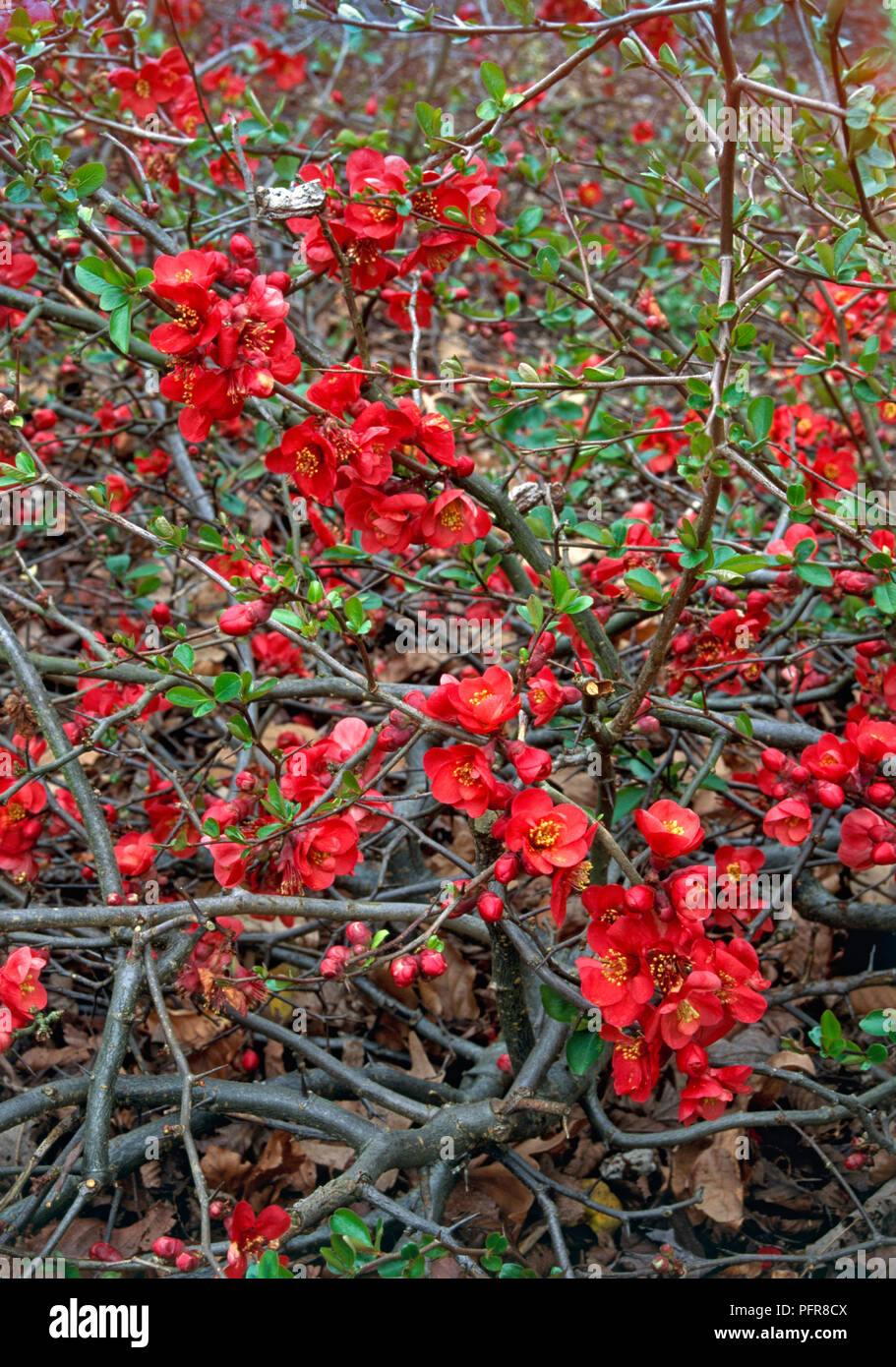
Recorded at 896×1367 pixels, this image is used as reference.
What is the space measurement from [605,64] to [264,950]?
24.9ft

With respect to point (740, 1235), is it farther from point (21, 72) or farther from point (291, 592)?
point (21, 72)

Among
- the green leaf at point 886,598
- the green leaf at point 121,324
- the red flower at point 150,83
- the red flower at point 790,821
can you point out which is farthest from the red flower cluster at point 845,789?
the red flower at point 150,83

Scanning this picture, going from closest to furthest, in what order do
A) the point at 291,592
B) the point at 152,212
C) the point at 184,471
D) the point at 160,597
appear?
the point at 291,592, the point at 152,212, the point at 184,471, the point at 160,597

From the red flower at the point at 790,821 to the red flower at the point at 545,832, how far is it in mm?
488

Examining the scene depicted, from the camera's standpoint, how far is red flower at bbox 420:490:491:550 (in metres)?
1.55

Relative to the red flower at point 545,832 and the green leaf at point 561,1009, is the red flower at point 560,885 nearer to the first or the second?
the red flower at point 545,832

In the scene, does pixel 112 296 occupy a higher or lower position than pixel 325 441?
higher

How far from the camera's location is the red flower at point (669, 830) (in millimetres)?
1297

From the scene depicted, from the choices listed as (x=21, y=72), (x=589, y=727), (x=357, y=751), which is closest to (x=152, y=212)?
(x=21, y=72)

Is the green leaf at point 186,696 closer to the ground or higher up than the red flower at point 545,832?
higher up

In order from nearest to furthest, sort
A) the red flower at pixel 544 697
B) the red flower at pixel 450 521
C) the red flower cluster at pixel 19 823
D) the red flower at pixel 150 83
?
the red flower at pixel 544 697 < the red flower at pixel 450 521 < the red flower cluster at pixel 19 823 < the red flower at pixel 150 83

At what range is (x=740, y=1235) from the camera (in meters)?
1.89

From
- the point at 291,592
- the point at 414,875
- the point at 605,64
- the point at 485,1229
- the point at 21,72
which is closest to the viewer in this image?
the point at 291,592

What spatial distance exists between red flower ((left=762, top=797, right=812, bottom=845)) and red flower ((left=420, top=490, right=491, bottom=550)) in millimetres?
686
